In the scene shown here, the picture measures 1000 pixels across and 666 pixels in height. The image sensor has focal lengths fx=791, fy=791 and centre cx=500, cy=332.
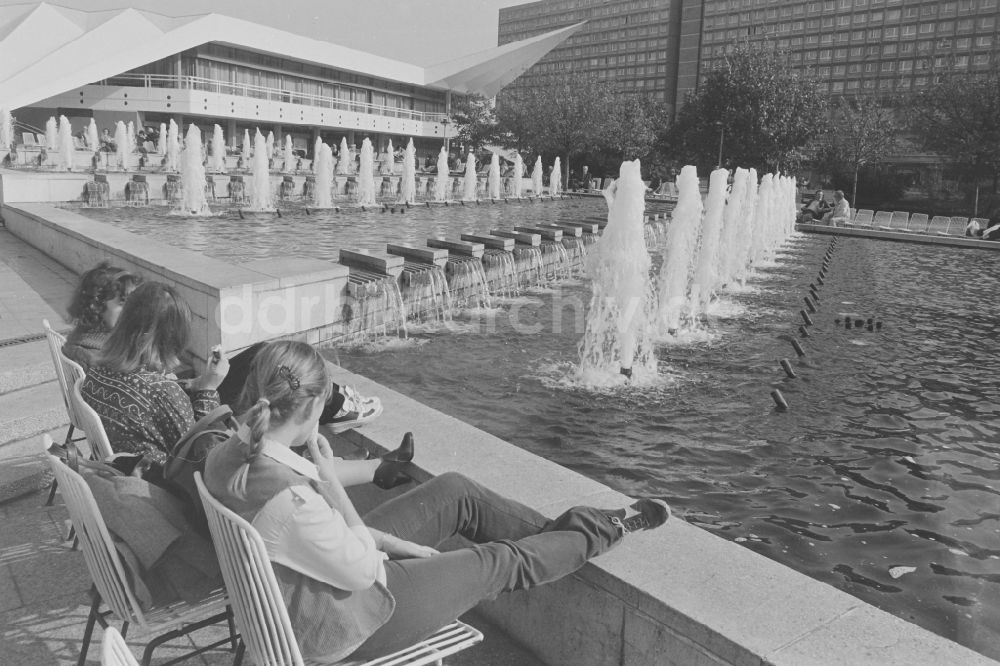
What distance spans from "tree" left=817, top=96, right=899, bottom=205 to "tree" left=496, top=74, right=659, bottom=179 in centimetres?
1068

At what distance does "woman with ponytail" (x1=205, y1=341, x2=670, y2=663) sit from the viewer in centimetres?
223

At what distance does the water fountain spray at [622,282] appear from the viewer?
28.0ft

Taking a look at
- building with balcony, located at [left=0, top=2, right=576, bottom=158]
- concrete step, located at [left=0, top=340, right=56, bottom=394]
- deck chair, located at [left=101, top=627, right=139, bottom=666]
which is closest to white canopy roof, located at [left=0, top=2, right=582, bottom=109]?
building with balcony, located at [left=0, top=2, right=576, bottom=158]

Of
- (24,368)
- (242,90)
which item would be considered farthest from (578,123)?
(24,368)

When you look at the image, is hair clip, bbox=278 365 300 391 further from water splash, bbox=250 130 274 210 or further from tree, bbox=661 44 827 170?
tree, bbox=661 44 827 170

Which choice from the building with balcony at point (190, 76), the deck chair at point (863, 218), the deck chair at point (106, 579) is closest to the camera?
the deck chair at point (106, 579)

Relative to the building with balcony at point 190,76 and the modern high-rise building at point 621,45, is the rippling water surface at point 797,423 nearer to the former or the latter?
the building with balcony at point 190,76

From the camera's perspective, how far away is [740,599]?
2.60 metres

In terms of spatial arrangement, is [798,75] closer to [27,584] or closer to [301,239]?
[301,239]

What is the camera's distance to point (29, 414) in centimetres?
503

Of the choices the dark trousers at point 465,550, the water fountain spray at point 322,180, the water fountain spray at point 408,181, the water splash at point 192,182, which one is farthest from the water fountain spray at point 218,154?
the dark trousers at point 465,550

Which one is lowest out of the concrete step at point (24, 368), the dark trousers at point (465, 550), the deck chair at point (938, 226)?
the concrete step at point (24, 368)

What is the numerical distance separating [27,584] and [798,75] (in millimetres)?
44574

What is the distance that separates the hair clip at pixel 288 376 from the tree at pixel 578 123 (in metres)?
47.9
